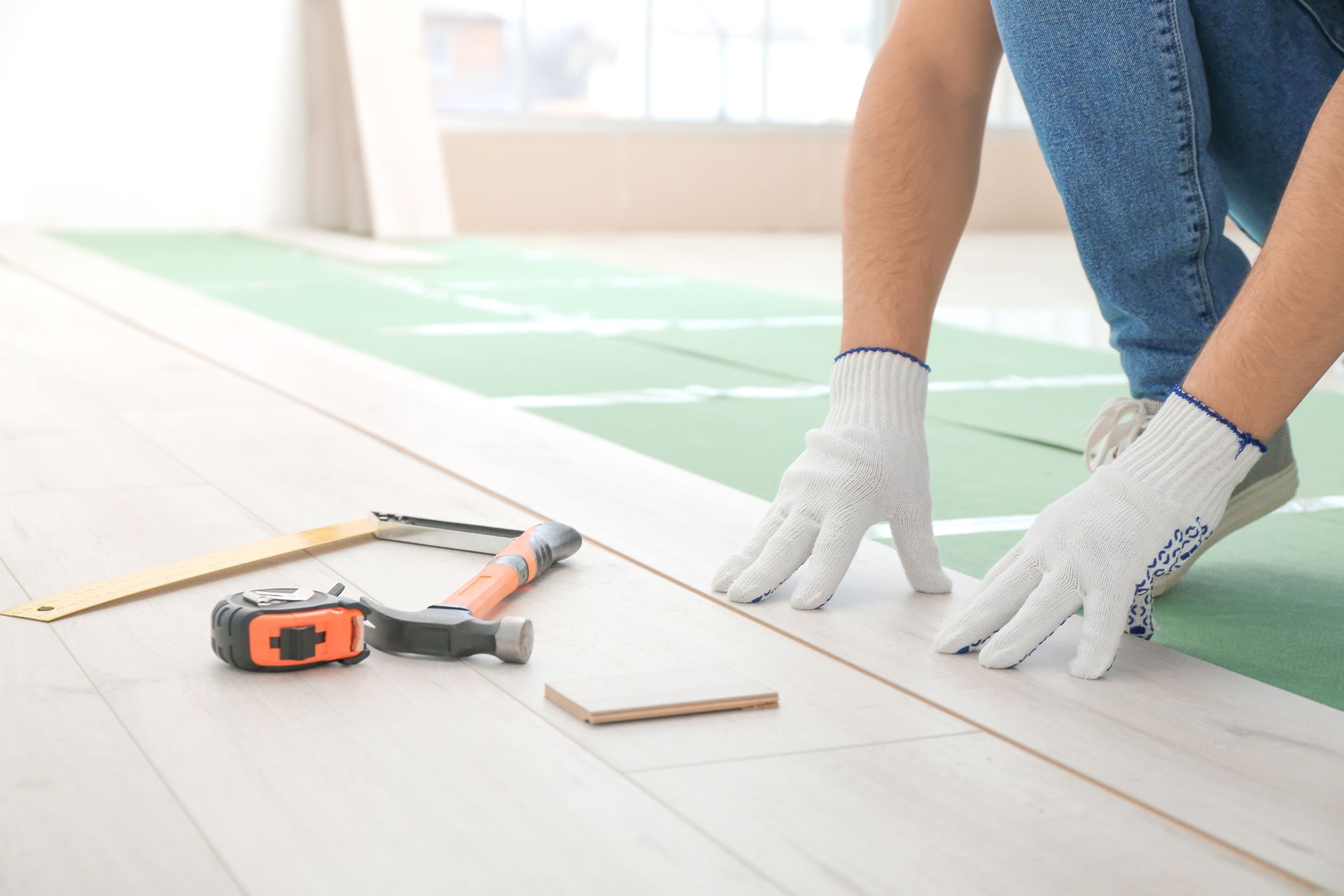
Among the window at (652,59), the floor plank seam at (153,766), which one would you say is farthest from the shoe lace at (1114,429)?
the window at (652,59)

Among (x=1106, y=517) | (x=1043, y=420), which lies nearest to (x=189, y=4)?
(x=1043, y=420)

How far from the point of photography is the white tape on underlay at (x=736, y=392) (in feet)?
8.60

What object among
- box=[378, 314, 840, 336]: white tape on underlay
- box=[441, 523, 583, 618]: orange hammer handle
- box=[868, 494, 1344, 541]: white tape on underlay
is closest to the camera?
box=[441, 523, 583, 618]: orange hammer handle

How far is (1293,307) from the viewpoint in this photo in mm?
1092

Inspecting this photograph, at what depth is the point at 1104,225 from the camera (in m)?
1.46

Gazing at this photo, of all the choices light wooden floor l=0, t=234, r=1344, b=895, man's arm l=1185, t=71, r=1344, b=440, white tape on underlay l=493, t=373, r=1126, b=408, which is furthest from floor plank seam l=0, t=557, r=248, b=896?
white tape on underlay l=493, t=373, r=1126, b=408

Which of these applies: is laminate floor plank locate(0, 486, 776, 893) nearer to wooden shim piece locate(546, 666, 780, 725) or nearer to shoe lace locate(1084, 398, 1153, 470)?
wooden shim piece locate(546, 666, 780, 725)

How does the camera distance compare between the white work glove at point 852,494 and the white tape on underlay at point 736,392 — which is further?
the white tape on underlay at point 736,392

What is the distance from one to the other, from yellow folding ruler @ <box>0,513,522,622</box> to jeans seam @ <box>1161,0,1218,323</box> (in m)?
0.73

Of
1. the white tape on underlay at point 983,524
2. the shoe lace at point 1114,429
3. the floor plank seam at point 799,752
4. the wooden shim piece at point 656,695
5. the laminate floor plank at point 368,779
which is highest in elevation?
the shoe lace at point 1114,429

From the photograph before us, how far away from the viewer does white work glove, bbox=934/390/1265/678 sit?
1.14 meters

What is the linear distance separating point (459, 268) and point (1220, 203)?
417 centimetres

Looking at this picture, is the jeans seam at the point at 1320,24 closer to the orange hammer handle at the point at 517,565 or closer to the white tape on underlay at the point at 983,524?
the white tape on underlay at the point at 983,524

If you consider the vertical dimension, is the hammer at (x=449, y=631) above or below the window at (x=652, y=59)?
below
